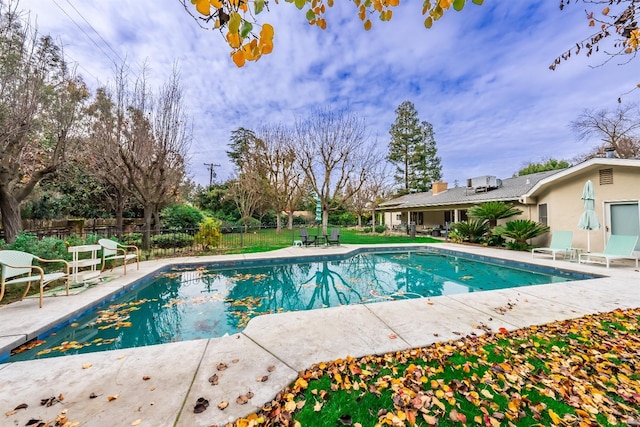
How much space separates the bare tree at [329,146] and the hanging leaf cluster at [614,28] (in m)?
13.1

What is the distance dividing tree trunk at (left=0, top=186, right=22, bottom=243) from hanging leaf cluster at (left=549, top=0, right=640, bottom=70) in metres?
12.4

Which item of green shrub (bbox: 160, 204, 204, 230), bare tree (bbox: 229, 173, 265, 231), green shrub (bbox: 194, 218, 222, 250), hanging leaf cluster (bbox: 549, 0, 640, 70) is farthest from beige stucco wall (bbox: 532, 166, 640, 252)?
green shrub (bbox: 160, 204, 204, 230)

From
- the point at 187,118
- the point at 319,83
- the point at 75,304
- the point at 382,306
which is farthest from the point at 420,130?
the point at 75,304

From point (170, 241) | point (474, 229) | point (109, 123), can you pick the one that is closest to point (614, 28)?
point (474, 229)

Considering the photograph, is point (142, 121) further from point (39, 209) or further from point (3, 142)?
point (39, 209)

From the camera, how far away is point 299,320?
3.70 m

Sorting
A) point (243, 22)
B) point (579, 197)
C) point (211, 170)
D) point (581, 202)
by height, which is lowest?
point (581, 202)

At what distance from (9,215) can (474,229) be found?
18.6m

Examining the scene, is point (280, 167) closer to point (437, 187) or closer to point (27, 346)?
point (437, 187)

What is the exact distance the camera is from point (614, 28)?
2.59 metres

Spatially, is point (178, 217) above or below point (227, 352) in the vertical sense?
above

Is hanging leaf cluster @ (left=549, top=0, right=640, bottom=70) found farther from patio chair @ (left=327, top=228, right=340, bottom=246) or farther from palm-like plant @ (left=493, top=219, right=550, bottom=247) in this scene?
patio chair @ (left=327, top=228, right=340, bottom=246)

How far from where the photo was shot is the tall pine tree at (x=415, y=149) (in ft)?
112

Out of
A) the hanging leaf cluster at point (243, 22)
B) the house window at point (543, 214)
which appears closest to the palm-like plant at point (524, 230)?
the house window at point (543, 214)
